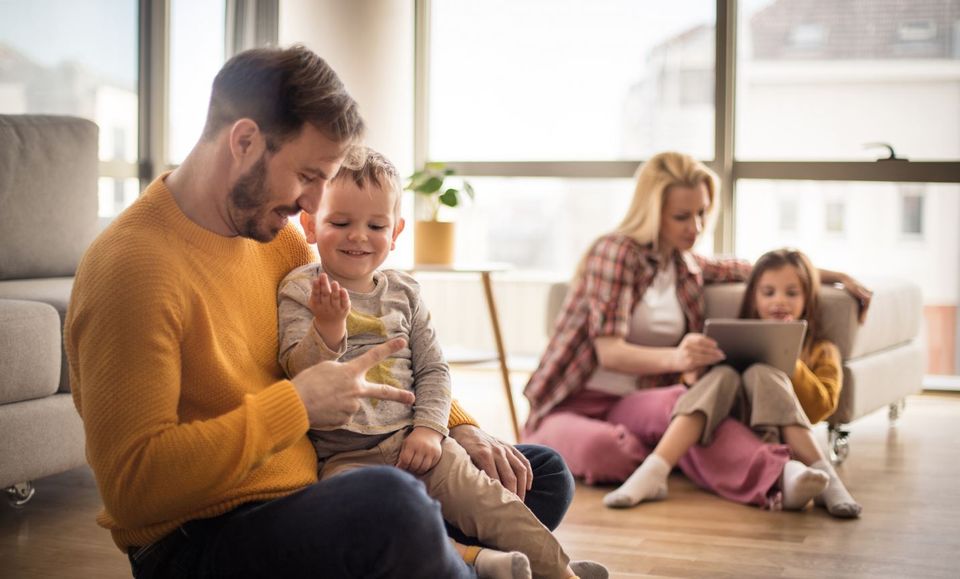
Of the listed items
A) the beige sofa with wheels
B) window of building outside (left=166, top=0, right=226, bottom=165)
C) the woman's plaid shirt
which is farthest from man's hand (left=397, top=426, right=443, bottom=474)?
window of building outside (left=166, top=0, right=226, bottom=165)

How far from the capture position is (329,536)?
1.45 m

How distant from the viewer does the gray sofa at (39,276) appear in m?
2.47

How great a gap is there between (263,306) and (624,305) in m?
1.79

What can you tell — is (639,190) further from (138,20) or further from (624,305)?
(138,20)

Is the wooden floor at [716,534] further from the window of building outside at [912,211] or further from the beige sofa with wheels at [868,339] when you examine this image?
the window of building outside at [912,211]

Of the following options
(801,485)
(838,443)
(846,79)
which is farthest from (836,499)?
(846,79)

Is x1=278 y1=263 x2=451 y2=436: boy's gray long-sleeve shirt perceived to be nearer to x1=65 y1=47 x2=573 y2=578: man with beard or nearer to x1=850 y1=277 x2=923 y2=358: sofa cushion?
x1=65 y1=47 x2=573 y2=578: man with beard

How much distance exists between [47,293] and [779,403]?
1.92 metres

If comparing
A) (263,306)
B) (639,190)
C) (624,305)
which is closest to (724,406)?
(624,305)

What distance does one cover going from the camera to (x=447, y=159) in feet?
18.6

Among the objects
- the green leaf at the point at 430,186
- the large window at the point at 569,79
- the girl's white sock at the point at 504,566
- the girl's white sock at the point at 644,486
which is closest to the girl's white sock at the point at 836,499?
the girl's white sock at the point at 644,486

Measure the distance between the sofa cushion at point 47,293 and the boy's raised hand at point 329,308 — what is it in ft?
3.68

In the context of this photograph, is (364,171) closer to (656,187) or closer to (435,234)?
(656,187)

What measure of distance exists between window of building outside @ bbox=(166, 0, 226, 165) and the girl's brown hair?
2.72 m
